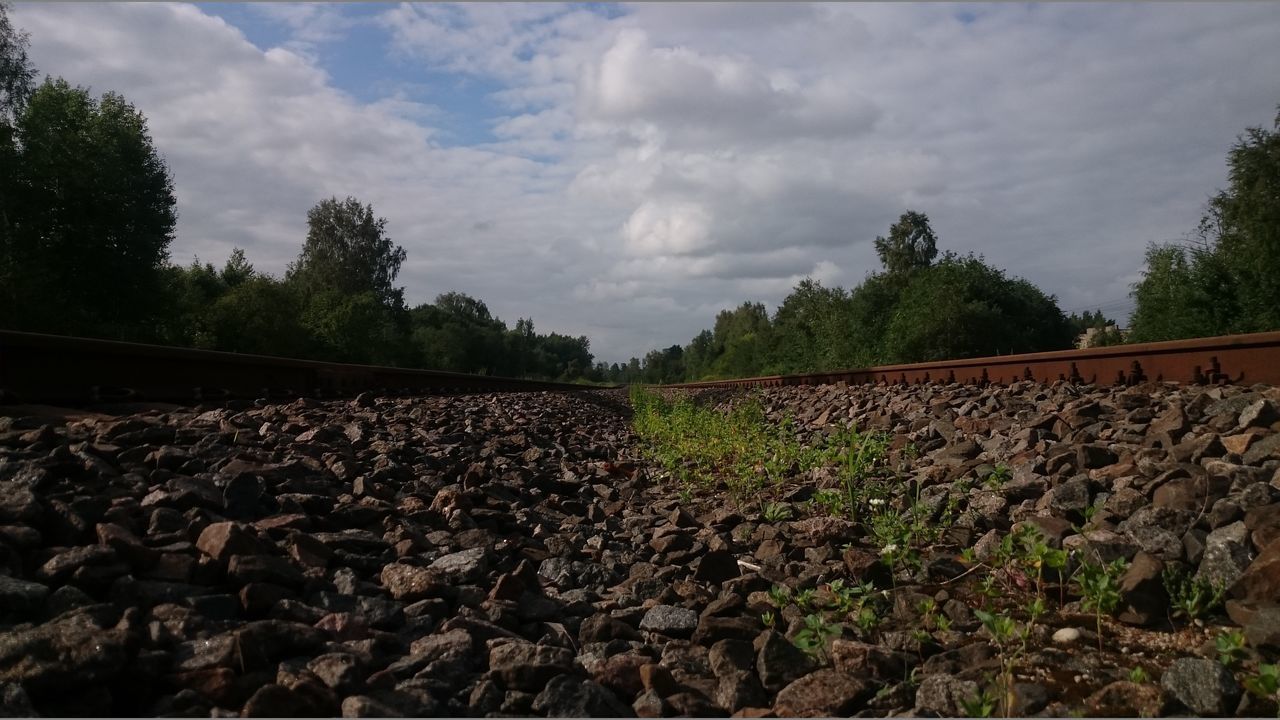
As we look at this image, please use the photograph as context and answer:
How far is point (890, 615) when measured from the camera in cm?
307

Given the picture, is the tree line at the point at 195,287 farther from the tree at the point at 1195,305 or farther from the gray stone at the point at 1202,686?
the gray stone at the point at 1202,686

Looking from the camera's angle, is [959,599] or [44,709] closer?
[44,709]

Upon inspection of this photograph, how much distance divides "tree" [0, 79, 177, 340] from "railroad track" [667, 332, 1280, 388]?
88.0 ft

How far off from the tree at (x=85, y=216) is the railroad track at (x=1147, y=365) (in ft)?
88.0

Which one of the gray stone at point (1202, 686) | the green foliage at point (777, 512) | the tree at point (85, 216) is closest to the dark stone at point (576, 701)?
the gray stone at point (1202, 686)

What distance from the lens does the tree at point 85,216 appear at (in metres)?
27.2

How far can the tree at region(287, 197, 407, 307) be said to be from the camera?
201ft

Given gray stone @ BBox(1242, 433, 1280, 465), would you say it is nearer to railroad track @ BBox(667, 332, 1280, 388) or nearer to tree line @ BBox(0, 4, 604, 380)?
railroad track @ BBox(667, 332, 1280, 388)

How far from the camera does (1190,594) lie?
2.76m

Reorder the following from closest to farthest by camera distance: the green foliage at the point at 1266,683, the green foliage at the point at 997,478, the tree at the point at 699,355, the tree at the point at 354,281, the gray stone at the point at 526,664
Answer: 1. the green foliage at the point at 1266,683
2. the gray stone at the point at 526,664
3. the green foliage at the point at 997,478
4. the tree at the point at 354,281
5. the tree at the point at 699,355

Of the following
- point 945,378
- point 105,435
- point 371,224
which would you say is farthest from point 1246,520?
point 371,224

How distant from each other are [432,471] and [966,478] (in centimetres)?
312

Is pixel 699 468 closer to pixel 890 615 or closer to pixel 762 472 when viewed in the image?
pixel 762 472

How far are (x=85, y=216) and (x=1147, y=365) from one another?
1335 inches
